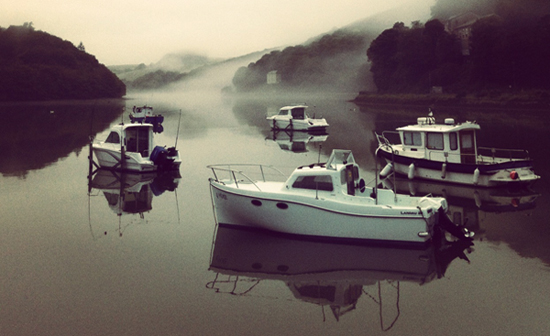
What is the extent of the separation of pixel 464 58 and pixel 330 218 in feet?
335

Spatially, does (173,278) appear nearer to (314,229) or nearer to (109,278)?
(109,278)

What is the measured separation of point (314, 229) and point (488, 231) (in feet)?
20.9

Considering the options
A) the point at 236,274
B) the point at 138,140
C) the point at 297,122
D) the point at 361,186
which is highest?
the point at 297,122

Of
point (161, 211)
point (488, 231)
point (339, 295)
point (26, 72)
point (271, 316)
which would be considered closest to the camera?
point (271, 316)

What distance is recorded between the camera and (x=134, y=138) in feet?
99.0

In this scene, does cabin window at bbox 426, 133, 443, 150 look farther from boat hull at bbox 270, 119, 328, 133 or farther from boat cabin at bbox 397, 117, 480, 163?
boat hull at bbox 270, 119, 328, 133

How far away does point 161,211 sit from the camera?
2133 centimetres

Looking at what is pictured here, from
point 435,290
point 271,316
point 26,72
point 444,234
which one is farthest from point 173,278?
point 26,72

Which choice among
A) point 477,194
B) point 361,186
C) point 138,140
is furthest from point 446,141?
point 138,140

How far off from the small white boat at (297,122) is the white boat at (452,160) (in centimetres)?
2718

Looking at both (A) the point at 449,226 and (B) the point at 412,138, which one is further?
(B) the point at 412,138

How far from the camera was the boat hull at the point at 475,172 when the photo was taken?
2342 centimetres

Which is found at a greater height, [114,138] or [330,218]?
[114,138]

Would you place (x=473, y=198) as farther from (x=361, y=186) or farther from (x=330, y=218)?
(x=330, y=218)
